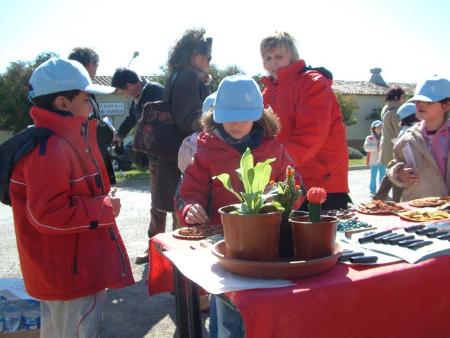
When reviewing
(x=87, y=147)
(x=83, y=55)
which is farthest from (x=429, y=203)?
(x=83, y=55)

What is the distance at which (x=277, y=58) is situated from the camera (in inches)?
116

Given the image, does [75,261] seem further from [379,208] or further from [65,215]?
[379,208]

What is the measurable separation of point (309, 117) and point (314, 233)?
1472mm

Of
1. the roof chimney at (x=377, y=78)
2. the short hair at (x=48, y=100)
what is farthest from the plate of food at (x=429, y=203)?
the roof chimney at (x=377, y=78)

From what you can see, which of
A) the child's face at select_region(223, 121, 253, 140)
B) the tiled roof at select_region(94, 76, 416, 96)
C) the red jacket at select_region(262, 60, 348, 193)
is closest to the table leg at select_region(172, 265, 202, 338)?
the child's face at select_region(223, 121, 253, 140)

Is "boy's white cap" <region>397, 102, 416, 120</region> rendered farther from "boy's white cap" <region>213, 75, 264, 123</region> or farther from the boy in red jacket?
the boy in red jacket

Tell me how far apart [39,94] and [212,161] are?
2.73 ft

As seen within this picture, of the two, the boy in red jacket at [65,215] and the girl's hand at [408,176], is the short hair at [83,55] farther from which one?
the girl's hand at [408,176]

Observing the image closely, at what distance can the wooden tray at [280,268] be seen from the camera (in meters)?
1.39

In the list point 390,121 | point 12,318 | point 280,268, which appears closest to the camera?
point 280,268

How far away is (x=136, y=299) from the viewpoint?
3.70 metres

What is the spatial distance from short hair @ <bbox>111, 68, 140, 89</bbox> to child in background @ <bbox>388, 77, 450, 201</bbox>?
8.34ft

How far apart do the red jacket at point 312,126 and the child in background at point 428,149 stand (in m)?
0.39

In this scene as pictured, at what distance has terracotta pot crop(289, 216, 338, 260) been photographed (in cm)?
145
